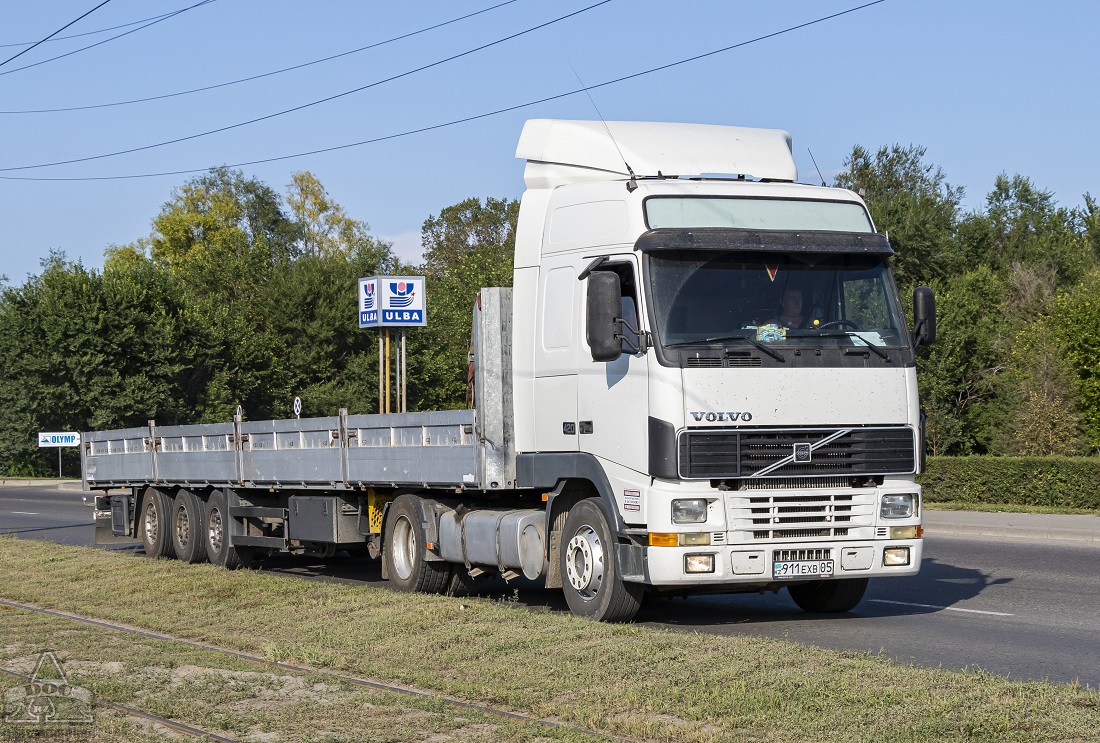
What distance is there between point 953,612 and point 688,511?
334 cm

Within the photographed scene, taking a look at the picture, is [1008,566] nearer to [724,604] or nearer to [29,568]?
[724,604]

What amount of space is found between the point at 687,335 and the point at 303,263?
59886mm

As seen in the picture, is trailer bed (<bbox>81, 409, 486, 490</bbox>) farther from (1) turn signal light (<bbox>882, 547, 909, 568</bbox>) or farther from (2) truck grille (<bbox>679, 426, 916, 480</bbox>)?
(1) turn signal light (<bbox>882, 547, 909, 568</bbox>)

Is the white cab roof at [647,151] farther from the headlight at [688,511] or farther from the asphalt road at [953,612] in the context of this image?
the asphalt road at [953,612]

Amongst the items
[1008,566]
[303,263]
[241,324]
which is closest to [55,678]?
[1008,566]

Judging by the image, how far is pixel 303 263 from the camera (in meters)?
68.6

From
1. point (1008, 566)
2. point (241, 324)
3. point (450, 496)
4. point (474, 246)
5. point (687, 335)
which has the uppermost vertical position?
point (474, 246)

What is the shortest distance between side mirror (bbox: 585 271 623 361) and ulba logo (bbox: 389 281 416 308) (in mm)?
33973

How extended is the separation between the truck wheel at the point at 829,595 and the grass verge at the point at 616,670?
2294mm

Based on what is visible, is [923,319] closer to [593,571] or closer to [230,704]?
[593,571]

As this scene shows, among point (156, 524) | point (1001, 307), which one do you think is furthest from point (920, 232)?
point (156, 524)

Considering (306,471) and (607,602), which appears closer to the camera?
(607,602)

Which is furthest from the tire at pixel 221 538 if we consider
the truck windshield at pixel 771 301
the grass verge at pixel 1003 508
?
the grass verge at pixel 1003 508

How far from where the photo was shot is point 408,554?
1384cm
